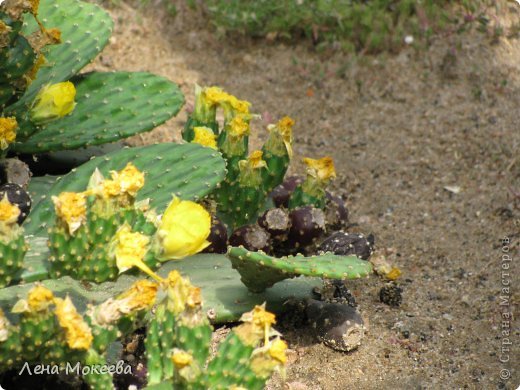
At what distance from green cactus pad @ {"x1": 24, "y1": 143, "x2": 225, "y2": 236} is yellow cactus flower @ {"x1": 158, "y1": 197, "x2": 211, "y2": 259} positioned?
0.34 metres

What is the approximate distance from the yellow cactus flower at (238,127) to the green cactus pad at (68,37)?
1.74 feet

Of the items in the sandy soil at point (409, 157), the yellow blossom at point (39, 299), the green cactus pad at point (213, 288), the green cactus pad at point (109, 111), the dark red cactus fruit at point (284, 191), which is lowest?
the sandy soil at point (409, 157)

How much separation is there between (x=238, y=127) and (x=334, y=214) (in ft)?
1.59

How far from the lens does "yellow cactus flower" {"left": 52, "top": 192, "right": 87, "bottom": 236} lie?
225cm

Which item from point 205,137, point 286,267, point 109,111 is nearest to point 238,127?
point 205,137

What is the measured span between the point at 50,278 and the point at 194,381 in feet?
1.76

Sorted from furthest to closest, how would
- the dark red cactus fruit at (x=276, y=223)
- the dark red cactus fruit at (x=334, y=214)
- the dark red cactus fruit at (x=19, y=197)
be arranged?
the dark red cactus fruit at (x=334, y=214) → the dark red cactus fruit at (x=276, y=223) → the dark red cactus fruit at (x=19, y=197)

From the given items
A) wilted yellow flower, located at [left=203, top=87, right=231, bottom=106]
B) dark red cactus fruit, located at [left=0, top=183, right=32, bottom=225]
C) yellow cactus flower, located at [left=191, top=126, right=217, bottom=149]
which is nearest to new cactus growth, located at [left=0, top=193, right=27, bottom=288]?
dark red cactus fruit, located at [left=0, top=183, right=32, bottom=225]

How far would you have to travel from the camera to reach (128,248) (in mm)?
2297

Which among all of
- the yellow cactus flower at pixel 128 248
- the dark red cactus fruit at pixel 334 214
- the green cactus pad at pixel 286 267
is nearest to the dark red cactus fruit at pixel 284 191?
the dark red cactus fruit at pixel 334 214

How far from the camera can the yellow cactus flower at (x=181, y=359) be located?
2.03m

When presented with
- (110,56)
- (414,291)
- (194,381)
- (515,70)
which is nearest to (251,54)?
(110,56)

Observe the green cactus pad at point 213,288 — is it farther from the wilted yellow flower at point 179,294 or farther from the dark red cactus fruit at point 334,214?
A: the dark red cactus fruit at point 334,214

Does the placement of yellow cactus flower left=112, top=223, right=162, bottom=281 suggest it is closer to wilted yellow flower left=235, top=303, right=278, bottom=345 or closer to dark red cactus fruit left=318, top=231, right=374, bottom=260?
wilted yellow flower left=235, top=303, right=278, bottom=345
